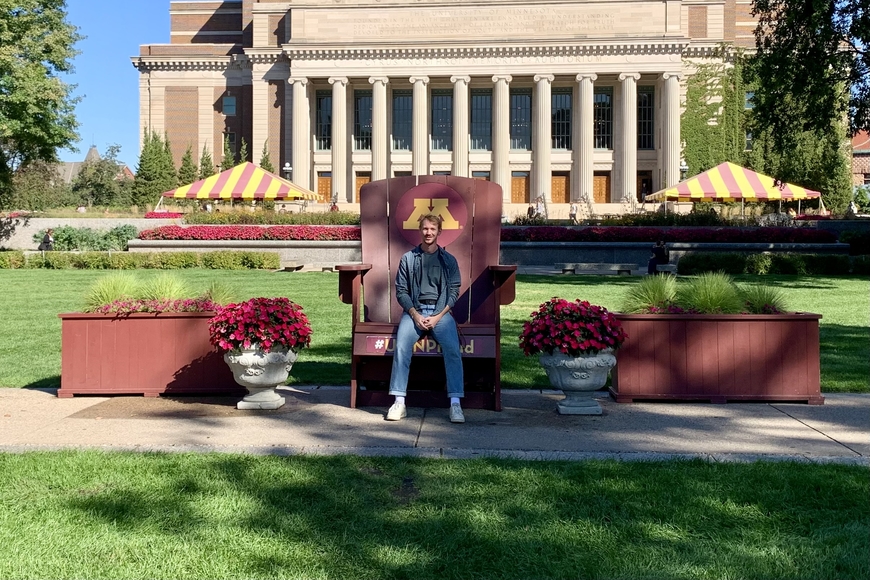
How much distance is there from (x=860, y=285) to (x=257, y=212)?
24292 millimetres

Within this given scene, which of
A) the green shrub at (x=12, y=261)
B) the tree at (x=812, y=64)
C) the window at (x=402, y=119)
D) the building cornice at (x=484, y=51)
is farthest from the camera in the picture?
the window at (x=402, y=119)

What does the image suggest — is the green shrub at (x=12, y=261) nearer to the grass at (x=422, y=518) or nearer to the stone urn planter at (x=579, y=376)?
the grass at (x=422, y=518)

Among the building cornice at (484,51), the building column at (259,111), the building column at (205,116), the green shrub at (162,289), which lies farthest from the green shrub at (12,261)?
the building column at (205,116)

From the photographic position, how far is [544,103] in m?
58.0

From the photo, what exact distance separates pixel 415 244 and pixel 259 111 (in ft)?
189

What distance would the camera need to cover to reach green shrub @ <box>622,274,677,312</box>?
25.9 ft

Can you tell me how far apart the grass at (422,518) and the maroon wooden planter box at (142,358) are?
2389 mm

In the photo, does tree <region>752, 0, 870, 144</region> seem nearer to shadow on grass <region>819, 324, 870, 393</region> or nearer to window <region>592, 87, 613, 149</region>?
shadow on grass <region>819, 324, 870, 393</region>

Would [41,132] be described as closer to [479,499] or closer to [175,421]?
[175,421]

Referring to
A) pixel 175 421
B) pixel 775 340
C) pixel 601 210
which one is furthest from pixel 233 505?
pixel 601 210

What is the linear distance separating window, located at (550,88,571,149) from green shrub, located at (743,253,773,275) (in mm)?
35516

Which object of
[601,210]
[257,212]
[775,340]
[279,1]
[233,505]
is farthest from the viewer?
[279,1]

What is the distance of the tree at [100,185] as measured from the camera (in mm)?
77988

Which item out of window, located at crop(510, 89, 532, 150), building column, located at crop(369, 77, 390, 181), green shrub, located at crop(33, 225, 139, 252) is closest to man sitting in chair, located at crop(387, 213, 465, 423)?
green shrub, located at crop(33, 225, 139, 252)
